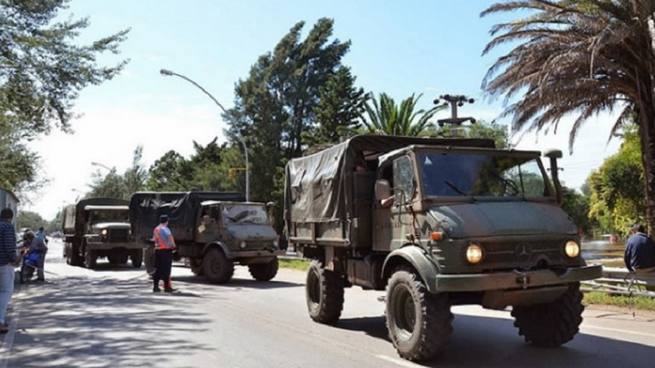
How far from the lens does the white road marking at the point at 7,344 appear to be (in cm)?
763

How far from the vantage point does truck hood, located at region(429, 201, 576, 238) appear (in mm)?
6883

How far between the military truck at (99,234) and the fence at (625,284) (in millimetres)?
16852

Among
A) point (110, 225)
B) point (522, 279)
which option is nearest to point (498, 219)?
point (522, 279)

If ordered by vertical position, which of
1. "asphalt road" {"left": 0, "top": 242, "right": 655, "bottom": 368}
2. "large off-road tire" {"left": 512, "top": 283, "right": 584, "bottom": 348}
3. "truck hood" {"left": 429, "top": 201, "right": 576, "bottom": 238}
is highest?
"truck hood" {"left": 429, "top": 201, "right": 576, "bottom": 238}

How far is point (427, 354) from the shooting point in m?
6.91

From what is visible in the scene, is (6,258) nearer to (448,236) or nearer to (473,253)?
(448,236)

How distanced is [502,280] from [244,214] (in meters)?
12.9

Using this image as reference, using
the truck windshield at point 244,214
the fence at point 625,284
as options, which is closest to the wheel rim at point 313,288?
the fence at point 625,284

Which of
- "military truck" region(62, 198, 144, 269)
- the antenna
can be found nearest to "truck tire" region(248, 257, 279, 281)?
"military truck" region(62, 198, 144, 269)

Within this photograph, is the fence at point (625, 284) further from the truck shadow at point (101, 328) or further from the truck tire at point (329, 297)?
the truck shadow at point (101, 328)

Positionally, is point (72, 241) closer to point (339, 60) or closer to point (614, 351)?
point (614, 351)

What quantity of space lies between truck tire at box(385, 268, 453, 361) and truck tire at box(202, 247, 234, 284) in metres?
10.5

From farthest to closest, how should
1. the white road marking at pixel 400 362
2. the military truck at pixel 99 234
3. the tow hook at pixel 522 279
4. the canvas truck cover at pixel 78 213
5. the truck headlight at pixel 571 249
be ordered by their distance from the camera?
the canvas truck cover at pixel 78 213 < the military truck at pixel 99 234 < the truck headlight at pixel 571 249 < the white road marking at pixel 400 362 < the tow hook at pixel 522 279

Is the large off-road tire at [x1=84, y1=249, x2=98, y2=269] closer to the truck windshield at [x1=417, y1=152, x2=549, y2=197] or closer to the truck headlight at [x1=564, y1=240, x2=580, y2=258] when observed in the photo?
the truck windshield at [x1=417, y1=152, x2=549, y2=197]
